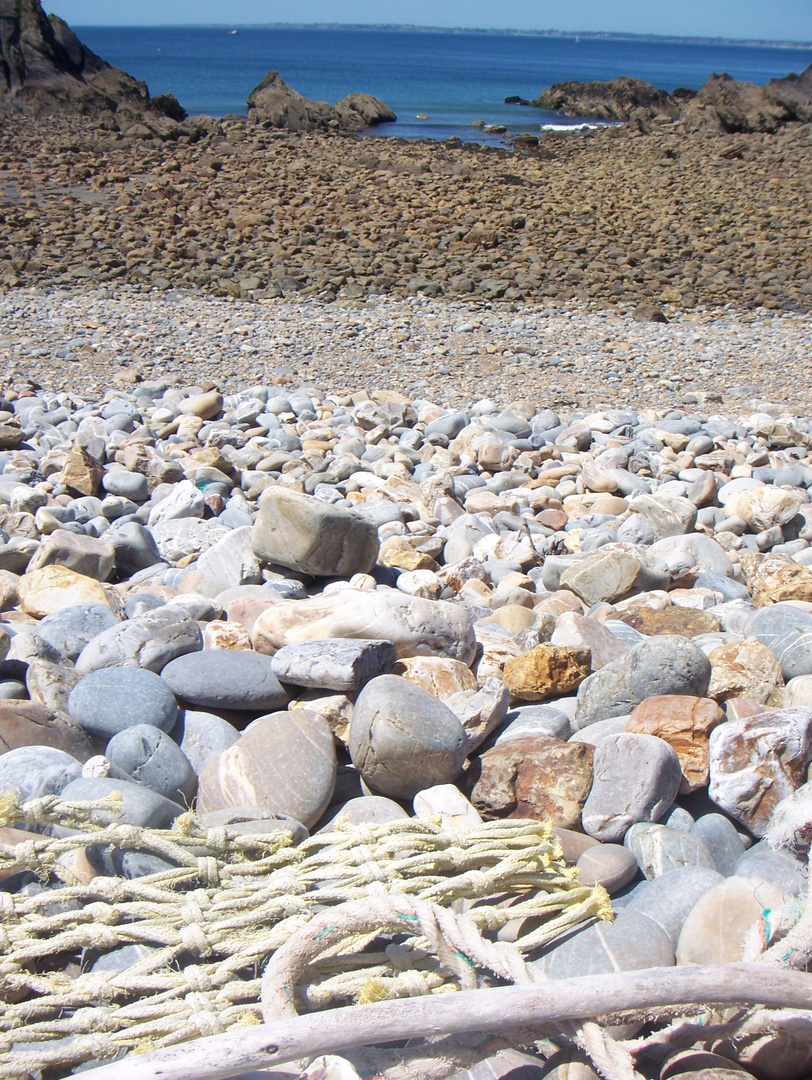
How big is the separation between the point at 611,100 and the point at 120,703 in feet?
127

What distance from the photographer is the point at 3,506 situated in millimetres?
3617

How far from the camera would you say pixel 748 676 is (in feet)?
7.13

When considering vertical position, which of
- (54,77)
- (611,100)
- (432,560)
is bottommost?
(432,560)

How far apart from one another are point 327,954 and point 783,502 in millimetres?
3182

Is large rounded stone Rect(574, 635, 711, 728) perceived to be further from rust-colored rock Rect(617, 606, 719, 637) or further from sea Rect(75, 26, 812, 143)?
sea Rect(75, 26, 812, 143)

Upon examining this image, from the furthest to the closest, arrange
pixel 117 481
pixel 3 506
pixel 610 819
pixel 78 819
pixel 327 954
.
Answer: pixel 117 481 < pixel 3 506 < pixel 610 819 < pixel 78 819 < pixel 327 954

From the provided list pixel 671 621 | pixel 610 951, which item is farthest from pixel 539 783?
pixel 671 621

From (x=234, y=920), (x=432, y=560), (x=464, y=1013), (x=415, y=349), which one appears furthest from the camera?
(x=415, y=349)

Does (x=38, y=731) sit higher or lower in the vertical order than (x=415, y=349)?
lower

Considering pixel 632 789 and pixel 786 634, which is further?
pixel 786 634

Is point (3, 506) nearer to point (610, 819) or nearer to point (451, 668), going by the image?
point (451, 668)

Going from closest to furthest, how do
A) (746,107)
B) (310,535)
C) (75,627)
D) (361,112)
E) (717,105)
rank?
(75,627) < (310,535) < (717,105) < (746,107) < (361,112)

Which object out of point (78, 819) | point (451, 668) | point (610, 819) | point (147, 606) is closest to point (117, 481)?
point (147, 606)

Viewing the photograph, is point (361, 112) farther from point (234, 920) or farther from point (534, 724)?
point (234, 920)
